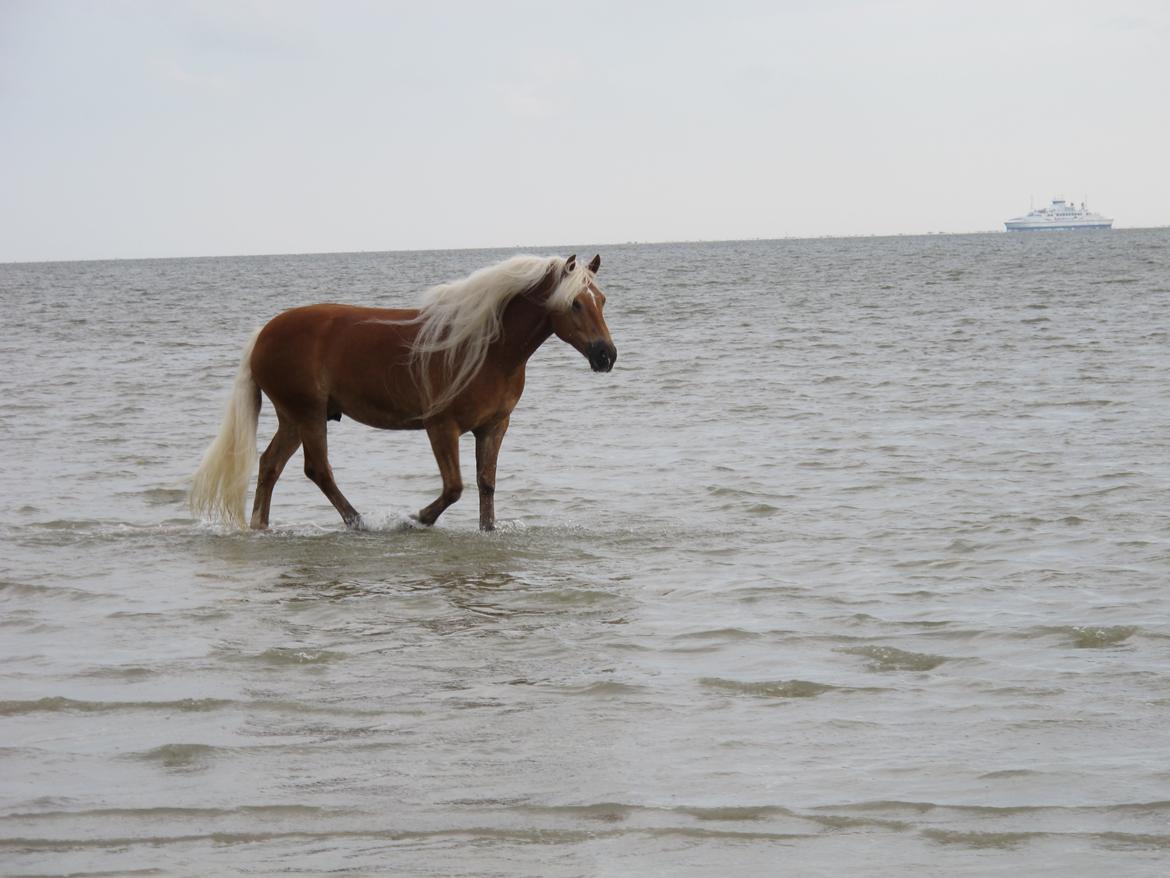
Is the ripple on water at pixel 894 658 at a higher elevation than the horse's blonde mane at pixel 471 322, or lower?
lower

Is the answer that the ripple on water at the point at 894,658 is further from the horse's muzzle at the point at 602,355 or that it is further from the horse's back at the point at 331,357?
the horse's back at the point at 331,357

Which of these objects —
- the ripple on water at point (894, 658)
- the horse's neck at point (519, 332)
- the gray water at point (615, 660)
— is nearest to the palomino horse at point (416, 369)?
the horse's neck at point (519, 332)

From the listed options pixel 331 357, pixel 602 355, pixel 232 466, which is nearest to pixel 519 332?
pixel 602 355

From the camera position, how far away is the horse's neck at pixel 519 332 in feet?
27.3

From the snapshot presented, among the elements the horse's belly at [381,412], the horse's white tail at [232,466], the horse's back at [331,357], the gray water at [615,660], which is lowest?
the gray water at [615,660]

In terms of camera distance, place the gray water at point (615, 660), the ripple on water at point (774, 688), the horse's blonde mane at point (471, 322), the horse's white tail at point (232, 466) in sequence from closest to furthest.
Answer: the gray water at point (615, 660)
the ripple on water at point (774, 688)
the horse's blonde mane at point (471, 322)
the horse's white tail at point (232, 466)

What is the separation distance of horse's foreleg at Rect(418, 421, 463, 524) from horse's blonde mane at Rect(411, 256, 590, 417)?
12 cm

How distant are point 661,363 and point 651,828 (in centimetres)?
1902

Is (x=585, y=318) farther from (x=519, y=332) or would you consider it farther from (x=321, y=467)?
(x=321, y=467)

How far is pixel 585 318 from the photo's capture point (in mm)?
8086

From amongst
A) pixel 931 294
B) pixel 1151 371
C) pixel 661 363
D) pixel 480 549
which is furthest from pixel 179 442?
pixel 931 294

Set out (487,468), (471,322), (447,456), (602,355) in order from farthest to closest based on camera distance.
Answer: (487,468) < (447,456) < (471,322) < (602,355)

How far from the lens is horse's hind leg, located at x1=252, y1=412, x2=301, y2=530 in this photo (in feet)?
29.1

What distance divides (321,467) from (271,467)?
34 centimetres
